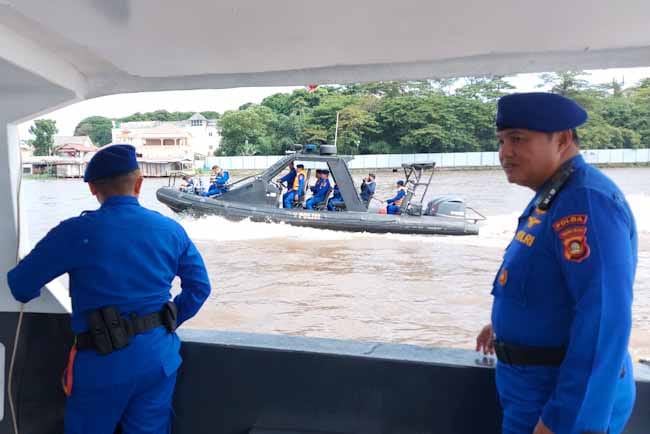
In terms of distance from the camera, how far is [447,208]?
11.3 m

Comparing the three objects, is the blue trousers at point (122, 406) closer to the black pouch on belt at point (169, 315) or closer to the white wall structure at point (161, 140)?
the black pouch on belt at point (169, 315)

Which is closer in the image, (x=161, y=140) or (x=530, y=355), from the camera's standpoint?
(x=530, y=355)

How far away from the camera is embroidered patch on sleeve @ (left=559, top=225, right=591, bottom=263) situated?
907 millimetres

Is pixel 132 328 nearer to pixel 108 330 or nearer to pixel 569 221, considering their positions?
pixel 108 330

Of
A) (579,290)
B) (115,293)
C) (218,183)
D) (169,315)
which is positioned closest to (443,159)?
(218,183)

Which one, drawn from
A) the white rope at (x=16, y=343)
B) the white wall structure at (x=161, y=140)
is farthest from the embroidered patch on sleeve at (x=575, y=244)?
the white wall structure at (x=161, y=140)

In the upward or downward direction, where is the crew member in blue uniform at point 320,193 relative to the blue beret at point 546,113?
downward

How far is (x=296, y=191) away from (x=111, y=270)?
10654 millimetres

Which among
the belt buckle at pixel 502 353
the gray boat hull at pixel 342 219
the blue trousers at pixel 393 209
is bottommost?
the gray boat hull at pixel 342 219

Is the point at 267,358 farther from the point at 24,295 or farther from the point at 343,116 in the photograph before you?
the point at 343,116

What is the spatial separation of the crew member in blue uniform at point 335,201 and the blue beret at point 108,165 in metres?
10.2

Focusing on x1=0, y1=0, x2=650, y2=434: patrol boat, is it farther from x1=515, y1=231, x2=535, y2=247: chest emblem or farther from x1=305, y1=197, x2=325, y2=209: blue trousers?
x1=305, y1=197, x2=325, y2=209: blue trousers

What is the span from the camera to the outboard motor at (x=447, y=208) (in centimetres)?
1124

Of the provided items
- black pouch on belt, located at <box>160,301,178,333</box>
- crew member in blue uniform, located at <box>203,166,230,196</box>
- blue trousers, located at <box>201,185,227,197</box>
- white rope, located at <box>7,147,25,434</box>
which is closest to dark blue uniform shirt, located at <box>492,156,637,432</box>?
black pouch on belt, located at <box>160,301,178,333</box>
